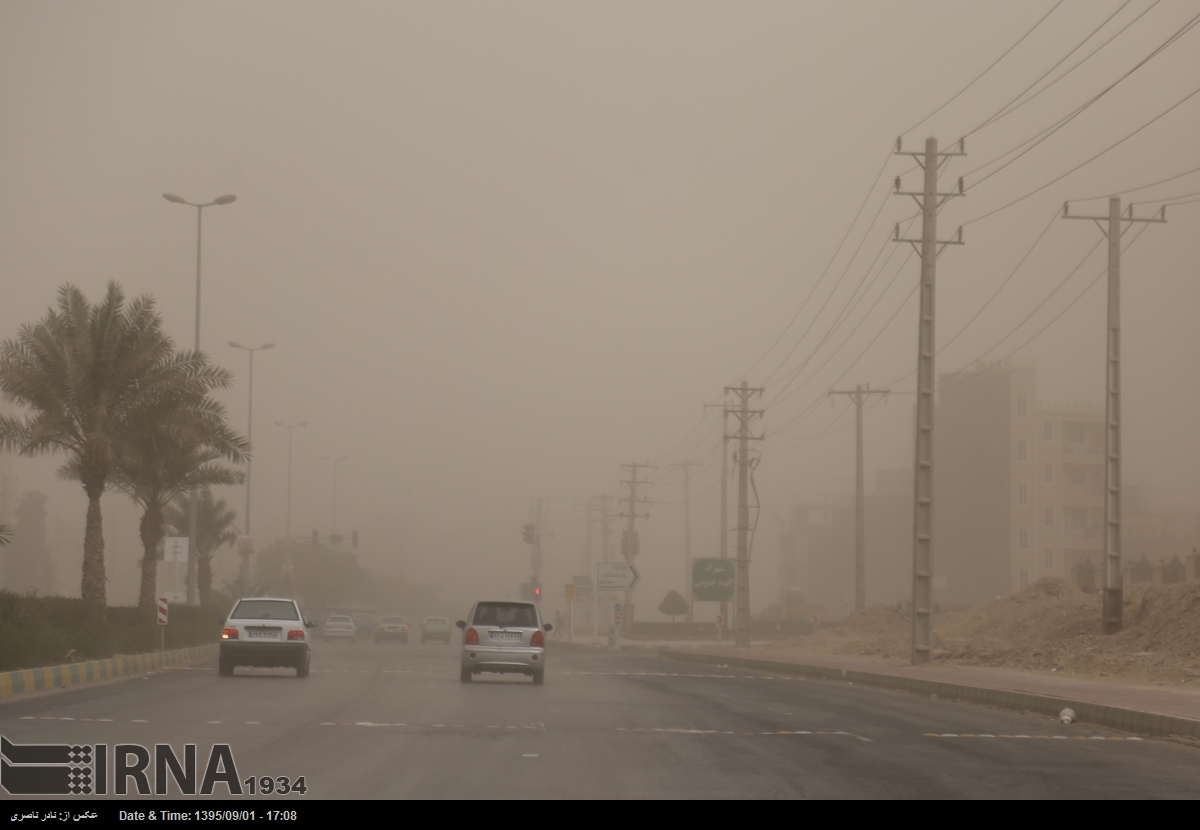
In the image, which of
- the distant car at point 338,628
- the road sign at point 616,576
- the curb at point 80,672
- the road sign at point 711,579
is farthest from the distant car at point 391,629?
the curb at point 80,672

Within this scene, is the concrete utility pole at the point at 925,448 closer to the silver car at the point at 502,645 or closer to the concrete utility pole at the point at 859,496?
the silver car at the point at 502,645

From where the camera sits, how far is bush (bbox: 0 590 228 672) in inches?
928

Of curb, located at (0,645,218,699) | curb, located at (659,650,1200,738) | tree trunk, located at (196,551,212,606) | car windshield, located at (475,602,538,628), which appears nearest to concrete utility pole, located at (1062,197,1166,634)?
curb, located at (659,650,1200,738)

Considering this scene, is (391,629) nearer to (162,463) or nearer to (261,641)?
(162,463)

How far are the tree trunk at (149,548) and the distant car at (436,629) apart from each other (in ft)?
102

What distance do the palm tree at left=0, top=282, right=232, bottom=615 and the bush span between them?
4.71 ft

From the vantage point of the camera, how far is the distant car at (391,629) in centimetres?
7375

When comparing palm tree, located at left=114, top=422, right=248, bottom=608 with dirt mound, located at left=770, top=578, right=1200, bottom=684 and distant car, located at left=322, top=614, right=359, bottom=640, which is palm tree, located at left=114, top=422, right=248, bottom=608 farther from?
distant car, located at left=322, top=614, right=359, bottom=640

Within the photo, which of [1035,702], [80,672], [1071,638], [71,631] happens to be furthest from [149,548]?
[1035,702]

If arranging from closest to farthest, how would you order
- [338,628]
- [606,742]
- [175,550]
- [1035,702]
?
[606,742] < [1035,702] < [175,550] < [338,628]

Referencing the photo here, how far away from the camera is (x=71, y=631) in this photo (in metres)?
29.0

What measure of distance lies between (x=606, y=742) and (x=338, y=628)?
216 feet

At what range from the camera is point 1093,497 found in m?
102

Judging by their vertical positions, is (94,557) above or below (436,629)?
above
